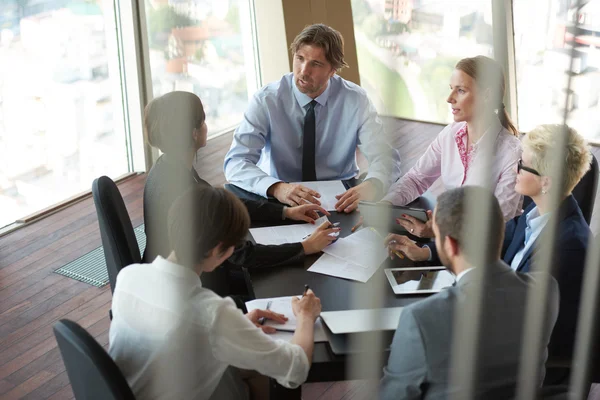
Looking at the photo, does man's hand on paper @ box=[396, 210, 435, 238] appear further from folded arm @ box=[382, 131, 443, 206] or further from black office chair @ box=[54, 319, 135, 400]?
black office chair @ box=[54, 319, 135, 400]

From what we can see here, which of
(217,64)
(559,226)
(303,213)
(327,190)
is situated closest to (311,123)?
(327,190)

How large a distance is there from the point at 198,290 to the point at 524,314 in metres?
0.68

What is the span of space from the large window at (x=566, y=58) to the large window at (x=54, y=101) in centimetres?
325

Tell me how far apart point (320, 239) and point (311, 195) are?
0.38 metres

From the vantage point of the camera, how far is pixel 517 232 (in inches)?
81.4

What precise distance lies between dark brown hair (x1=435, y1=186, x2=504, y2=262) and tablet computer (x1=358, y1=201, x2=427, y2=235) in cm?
49

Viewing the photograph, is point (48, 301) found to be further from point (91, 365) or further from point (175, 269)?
point (91, 365)

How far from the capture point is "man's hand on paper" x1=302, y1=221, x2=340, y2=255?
1.96 m

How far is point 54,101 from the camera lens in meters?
3.88

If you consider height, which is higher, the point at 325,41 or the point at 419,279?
the point at 325,41

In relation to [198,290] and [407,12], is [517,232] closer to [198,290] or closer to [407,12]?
[198,290]

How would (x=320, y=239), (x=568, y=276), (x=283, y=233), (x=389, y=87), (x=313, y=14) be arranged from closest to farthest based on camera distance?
(x=389, y=87) → (x=568, y=276) → (x=320, y=239) → (x=283, y=233) → (x=313, y=14)

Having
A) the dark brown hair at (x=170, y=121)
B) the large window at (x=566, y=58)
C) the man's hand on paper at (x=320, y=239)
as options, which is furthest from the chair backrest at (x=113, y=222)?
the large window at (x=566, y=58)

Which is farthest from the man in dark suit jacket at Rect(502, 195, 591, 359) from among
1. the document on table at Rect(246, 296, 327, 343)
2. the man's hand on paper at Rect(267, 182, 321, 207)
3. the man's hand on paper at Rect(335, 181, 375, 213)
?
the man's hand on paper at Rect(267, 182, 321, 207)
